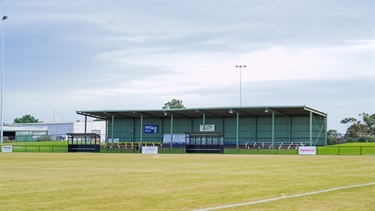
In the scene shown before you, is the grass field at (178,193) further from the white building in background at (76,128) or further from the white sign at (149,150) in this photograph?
the white building in background at (76,128)

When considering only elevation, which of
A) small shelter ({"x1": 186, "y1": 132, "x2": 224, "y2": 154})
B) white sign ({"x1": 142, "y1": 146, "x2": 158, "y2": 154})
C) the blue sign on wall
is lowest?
white sign ({"x1": 142, "y1": 146, "x2": 158, "y2": 154})

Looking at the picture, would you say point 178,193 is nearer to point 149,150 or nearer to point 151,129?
point 149,150

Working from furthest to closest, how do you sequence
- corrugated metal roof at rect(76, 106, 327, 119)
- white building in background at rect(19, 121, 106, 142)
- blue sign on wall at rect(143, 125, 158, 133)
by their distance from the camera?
1. white building in background at rect(19, 121, 106, 142)
2. blue sign on wall at rect(143, 125, 158, 133)
3. corrugated metal roof at rect(76, 106, 327, 119)

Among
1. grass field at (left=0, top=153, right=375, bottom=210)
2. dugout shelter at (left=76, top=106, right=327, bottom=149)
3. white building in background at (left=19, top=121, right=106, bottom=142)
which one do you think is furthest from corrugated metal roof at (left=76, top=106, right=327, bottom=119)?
grass field at (left=0, top=153, right=375, bottom=210)

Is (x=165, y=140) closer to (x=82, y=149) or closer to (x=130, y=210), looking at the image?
(x=82, y=149)

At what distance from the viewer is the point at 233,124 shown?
104 meters

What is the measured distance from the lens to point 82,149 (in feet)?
270

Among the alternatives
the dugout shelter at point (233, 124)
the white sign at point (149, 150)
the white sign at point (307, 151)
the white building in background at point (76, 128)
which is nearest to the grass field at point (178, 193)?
the white sign at point (307, 151)

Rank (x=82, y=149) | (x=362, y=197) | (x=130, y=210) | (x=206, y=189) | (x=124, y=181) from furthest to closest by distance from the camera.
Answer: (x=82, y=149), (x=124, y=181), (x=206, y=189), (x=362, y=197), (x=130, y=210)

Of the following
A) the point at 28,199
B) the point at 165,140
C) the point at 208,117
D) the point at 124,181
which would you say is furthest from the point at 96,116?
the point at 28,199

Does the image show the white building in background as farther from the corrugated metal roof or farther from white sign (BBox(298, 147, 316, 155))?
white sign (BBox(298, 147, 316, 155))

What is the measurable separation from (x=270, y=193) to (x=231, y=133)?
3290 inches

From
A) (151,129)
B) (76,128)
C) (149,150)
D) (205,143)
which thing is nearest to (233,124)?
(151,129)

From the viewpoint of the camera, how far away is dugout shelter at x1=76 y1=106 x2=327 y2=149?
9462 centimetres
